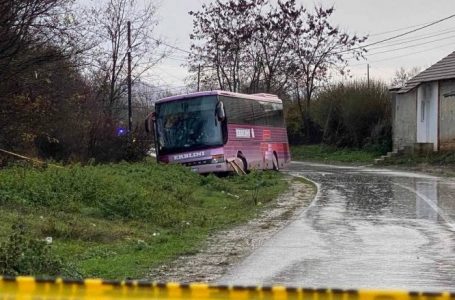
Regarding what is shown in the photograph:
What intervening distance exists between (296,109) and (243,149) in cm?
3111

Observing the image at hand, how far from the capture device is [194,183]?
21359 millimetres

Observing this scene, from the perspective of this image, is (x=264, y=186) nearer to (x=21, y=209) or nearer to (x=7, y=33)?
(x=7, y=33)

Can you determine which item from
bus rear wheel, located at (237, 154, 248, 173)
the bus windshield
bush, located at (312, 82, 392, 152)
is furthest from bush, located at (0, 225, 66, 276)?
bush, located at (312, 82, 392, 152)

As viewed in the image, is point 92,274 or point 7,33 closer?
point 92,274

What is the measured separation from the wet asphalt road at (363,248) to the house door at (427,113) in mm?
20290

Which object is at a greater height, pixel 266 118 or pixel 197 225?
pixel 266 118

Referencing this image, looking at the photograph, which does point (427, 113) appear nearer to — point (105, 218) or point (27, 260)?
point (105, 218)

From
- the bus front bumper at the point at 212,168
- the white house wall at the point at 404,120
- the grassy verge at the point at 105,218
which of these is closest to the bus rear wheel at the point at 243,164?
the bus front bumper at the point at 212,168

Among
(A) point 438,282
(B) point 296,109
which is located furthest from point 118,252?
(B) point 296,109

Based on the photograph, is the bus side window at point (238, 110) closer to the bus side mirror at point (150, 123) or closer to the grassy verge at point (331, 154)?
the bus side mirror at point (150, 123)

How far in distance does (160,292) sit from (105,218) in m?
9.95

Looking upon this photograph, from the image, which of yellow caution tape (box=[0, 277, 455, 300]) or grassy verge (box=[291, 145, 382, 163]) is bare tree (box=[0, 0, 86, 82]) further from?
grassy verge (box=[291, 145, 382, 163])

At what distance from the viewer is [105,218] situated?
42.2 ft

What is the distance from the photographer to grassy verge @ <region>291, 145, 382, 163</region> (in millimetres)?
43094
